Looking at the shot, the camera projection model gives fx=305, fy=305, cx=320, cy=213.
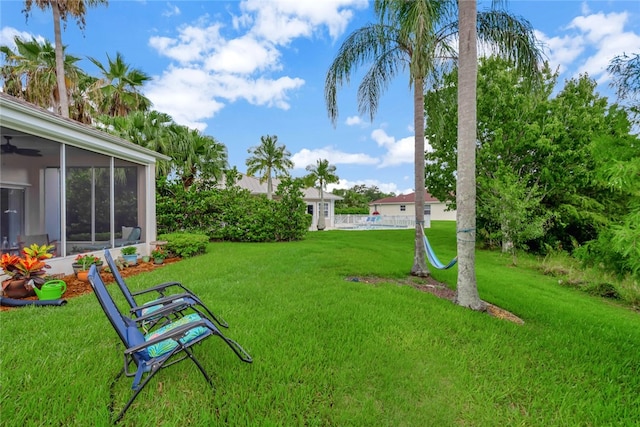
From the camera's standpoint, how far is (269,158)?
1067 inches

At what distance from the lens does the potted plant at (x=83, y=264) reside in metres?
6.14

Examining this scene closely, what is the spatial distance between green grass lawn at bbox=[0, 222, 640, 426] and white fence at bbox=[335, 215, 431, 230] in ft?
80.5

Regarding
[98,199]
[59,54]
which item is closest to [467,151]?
[98,199]

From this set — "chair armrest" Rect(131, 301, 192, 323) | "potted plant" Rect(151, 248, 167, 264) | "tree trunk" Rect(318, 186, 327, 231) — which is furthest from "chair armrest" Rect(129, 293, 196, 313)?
"tree trunk" Rect(318, 186, 327, 231)

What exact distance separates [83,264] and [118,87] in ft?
44.6

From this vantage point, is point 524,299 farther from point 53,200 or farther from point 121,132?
point 121,132

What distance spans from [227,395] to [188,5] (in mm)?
11198

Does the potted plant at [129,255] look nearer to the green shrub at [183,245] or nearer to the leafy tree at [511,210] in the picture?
the green shrub at [183,245]

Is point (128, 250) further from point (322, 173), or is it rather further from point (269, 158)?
point (322, 173)

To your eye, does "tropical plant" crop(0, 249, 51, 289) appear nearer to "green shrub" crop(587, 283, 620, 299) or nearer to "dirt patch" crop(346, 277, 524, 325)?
"dirt patch" crop(346, 277, 524, 325)

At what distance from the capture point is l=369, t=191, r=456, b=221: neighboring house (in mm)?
37719

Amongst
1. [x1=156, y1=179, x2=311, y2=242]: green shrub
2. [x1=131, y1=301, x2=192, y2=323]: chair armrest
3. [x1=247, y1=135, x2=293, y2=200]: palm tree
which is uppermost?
[x1=247, y1=135, x2=293, y2=200]: palm tree

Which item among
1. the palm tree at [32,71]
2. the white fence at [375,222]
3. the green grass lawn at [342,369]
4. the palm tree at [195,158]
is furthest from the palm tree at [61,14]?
the white fence at [375,222]

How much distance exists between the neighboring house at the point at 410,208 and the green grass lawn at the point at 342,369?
32.8m
